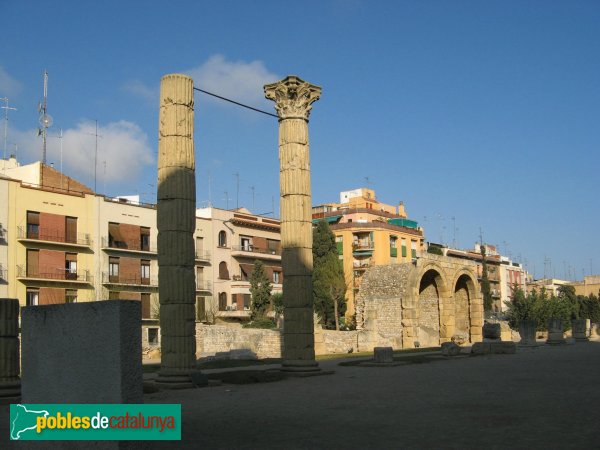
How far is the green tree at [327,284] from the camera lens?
48.7 m

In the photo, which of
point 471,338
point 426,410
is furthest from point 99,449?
point 471,338

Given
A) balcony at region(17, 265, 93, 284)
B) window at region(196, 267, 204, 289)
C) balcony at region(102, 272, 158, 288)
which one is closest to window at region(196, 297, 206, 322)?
window at region(196, 267, 204, 289)

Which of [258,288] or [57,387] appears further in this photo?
[258,288]

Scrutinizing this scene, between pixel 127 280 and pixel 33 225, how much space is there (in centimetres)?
784

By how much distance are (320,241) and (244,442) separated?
145 feet

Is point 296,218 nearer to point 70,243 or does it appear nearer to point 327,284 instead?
point 70,243

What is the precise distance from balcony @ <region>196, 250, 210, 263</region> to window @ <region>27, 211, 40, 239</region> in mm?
13406

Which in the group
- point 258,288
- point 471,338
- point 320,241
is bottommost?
point 471,338

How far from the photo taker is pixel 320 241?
51844 millimetres

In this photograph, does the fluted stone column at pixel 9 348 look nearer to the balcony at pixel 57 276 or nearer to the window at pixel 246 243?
the balcony at pixel 57 276

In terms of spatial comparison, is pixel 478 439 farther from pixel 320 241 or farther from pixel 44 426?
pixel 320 241

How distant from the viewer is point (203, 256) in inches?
2080

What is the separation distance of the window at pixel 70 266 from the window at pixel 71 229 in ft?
3.14

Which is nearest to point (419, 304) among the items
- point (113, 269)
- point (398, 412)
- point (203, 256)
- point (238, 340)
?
point (238, 340)
